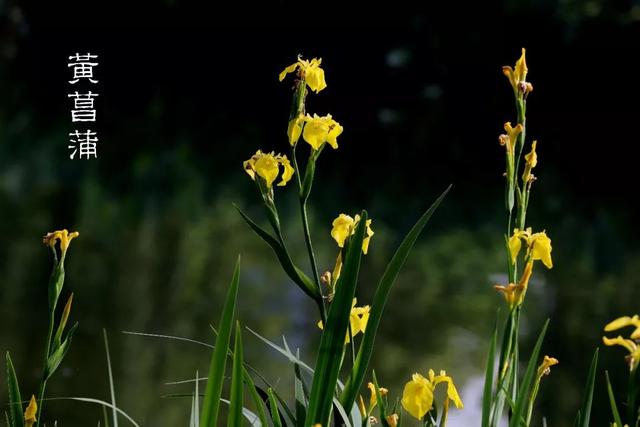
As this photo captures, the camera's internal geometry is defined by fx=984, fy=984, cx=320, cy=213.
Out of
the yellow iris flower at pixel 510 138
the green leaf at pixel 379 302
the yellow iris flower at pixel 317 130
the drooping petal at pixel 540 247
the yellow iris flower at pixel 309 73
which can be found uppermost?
the yellow iris flower at pixel 309 73

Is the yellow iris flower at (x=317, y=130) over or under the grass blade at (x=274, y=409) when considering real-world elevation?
over

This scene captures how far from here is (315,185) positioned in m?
7.97

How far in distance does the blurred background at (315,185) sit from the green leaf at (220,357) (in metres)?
2.46

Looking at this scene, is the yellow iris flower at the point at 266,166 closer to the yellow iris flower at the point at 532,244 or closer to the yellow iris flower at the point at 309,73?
the yellow iris flower at the point at 309,73

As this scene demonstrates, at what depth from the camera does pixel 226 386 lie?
11.6ft

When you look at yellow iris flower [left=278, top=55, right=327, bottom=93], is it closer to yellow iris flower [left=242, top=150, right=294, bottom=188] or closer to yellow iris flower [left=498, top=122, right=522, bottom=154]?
yellow iris flower [left=242, top=150, right=294, bottom=188]

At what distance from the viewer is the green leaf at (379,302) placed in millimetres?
917

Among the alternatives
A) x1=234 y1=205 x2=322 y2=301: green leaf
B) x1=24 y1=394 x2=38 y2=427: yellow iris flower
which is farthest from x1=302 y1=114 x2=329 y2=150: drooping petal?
x1=24 y1=394 x2=38 y2=427: yellow iris flower

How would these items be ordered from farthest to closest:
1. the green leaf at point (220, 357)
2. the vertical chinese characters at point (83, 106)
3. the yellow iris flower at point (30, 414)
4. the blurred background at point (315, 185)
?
the blurred background at point (315, 185) → the vertical chinese characters at point (83, 106) → the yellow iris flower at point (30, 414) → the green leaf at point (220, 357)

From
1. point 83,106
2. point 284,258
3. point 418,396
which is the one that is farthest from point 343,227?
point 83,106

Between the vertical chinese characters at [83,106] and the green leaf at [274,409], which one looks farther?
the vertical chinese characters at [83,106]

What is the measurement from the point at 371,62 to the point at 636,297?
279 inches

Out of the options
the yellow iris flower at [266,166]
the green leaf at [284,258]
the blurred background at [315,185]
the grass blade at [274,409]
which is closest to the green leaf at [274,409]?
the grass blade at [274,409]

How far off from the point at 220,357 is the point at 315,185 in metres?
7.12
